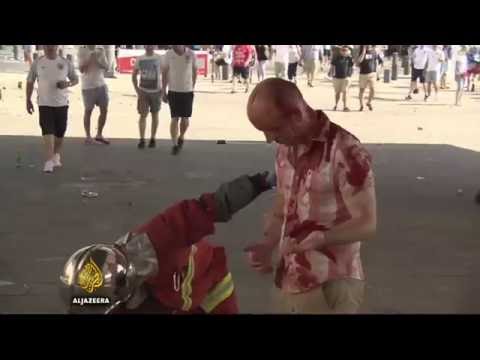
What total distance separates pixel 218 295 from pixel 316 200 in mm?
514

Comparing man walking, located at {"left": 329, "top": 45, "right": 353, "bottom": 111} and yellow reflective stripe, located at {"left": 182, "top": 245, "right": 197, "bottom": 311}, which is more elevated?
yellow reflective stripe, located at {"left": 182, "top": 245, "right": 197, "bottom": 311}

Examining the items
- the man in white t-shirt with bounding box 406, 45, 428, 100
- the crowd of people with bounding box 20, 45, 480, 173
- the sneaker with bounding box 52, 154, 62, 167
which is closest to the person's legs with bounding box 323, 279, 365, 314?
the crowd of people with bounding box 20, 45, 480, 173

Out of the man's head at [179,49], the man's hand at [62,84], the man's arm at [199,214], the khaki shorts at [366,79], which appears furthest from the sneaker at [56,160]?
the khaki shorts at [366,79]

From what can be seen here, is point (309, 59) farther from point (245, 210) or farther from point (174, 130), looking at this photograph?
point (245, 210)

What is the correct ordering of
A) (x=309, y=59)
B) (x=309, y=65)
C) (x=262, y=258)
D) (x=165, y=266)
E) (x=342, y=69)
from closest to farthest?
(x=165, y=266), (x=262, y=258), (x=342, y=69), (x=309, y=59), (x=309, y=65)

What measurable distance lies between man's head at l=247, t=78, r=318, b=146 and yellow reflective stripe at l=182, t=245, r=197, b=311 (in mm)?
528

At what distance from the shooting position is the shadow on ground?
17.9ft

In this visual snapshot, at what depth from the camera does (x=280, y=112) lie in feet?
8.92

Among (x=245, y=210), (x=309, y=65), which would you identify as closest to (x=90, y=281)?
(x=245, y=210)

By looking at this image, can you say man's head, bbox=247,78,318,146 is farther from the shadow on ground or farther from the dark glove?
the shadow on ground

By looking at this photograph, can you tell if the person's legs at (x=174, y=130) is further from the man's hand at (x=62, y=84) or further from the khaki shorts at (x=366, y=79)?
the khaki shorts at (x=366, y=79)
